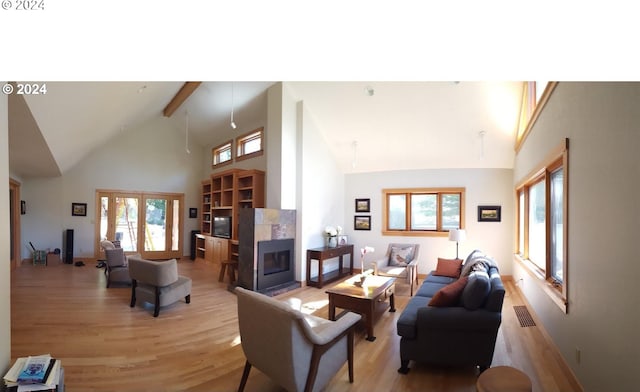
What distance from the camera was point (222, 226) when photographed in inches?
287

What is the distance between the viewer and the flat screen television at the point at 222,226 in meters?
7.04

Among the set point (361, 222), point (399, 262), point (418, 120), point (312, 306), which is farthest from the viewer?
point (361, 222)

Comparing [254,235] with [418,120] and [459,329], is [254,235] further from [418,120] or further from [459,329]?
[418,120]

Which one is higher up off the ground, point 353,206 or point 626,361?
point 353,206

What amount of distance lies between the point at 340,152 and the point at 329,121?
3.02ft

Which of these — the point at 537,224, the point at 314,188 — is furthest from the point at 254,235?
the point at 537,224

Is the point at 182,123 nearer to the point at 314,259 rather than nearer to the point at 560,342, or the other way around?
the point at 314,259

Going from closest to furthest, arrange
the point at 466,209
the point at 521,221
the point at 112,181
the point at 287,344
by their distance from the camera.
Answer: the point at 287,344 < the point at 521,221 < the point at 466,209 < the point at 112,181

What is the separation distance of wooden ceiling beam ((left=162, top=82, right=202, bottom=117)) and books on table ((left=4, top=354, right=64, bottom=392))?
18.5 ft

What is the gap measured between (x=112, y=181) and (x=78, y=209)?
3.54 feet

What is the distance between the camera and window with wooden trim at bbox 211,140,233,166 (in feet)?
27.3

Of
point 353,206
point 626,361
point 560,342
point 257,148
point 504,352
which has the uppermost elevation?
point 257,148

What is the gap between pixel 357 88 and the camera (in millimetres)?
5070
